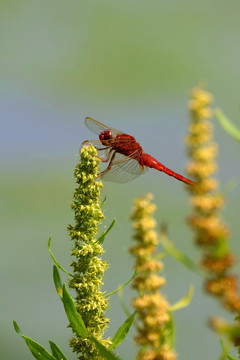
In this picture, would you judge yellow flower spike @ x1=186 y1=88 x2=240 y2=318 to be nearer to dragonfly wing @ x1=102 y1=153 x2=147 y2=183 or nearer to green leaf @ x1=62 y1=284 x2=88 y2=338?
green leaf @ x1=62 y1=284 x2=88 y2=338

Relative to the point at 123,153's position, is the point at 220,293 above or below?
below

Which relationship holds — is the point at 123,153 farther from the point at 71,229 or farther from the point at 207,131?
the point at 207,131

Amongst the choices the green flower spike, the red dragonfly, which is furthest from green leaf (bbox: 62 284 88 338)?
the red dragonfly

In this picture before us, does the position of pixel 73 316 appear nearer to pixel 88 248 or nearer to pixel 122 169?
pixel 88 248

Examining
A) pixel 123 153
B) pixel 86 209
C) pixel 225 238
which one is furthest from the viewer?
pixel 123 153

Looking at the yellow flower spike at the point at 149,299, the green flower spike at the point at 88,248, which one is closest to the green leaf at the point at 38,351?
the green flower spike at the point at 88,248

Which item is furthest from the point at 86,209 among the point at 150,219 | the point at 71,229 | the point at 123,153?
the point at 123,153

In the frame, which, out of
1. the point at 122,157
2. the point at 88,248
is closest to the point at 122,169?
the point at 122,157
